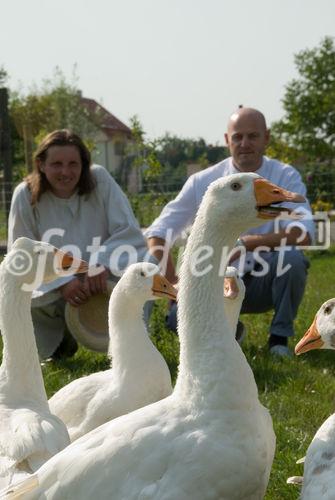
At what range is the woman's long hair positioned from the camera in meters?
6.02

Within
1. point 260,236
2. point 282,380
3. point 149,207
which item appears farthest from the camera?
point 149,207

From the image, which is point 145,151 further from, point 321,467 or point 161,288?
point 321,467

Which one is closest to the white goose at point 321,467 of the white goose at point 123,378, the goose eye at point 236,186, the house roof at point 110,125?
the goose eye at point 236,186

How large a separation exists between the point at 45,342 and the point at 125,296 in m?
2.18

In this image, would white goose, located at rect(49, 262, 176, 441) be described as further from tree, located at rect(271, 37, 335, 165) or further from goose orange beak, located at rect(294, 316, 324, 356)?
tree, located at rect(271, 37, 335, 165)

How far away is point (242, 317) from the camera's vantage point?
771cm

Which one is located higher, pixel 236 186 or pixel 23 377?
pixel 236 186

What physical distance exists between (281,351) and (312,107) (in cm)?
3183

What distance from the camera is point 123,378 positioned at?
4.00m

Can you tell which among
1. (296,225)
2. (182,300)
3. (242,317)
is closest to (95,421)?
(182,300)

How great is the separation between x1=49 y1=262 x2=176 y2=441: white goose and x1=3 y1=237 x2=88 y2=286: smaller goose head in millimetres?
425

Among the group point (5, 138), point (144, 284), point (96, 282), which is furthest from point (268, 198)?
point (5, 138)

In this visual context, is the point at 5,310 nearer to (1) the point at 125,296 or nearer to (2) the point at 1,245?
(1) the point at 125,296
